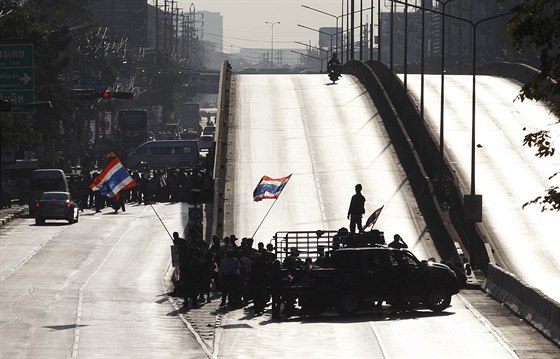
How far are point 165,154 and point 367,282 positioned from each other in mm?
79826

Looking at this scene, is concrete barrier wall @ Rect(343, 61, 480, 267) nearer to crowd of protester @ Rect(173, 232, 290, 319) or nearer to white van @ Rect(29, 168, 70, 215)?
crowd of protester @ Rect(173, 232, 290, 319)

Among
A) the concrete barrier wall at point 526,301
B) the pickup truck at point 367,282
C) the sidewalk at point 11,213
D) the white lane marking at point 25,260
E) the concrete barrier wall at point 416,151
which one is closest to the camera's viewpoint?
the concrete barrier wall at point 526,301

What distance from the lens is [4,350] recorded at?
3189 centimetres

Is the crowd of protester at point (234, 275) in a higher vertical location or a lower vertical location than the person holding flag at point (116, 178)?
lower

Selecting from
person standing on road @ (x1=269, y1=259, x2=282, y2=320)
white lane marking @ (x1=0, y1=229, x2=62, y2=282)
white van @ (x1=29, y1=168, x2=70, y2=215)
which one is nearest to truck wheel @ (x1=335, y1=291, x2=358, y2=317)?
person standing on road @ (x1=269, y1=259, x2=282, y2=320)

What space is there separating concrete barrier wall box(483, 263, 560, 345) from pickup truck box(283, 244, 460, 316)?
165 cm

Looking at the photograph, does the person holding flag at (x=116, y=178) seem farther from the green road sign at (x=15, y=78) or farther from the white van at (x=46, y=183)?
the white van at (x=46, y=183)

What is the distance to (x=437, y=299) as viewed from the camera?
3894 centimetres

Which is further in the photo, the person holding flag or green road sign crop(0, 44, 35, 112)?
green road sign crop(0, 44, 35, 112)

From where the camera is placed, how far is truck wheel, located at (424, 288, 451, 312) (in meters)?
38.9

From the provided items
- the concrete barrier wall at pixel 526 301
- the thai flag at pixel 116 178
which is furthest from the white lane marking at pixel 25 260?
the concrete barrier wall at pixel 526 301

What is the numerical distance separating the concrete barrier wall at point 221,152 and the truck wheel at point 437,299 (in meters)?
17.2

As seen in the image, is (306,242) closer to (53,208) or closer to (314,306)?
(314,306)

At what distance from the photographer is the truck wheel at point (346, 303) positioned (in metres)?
38.1
